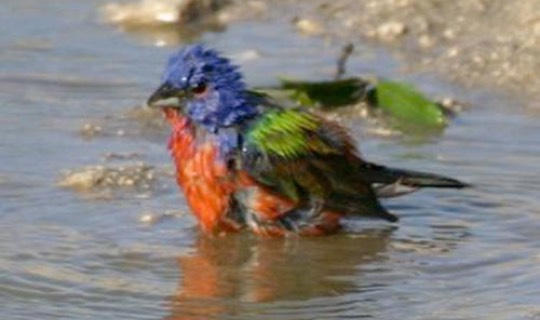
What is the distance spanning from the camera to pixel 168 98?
8.45 meters

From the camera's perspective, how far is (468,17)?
1181 centimetres

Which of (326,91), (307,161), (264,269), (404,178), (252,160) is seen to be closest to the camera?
(264,269)

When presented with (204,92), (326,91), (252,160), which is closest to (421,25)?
(326,91)

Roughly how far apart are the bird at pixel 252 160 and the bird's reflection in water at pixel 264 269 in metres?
0.09

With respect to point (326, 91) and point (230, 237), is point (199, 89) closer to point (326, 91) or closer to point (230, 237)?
point (230, 237)

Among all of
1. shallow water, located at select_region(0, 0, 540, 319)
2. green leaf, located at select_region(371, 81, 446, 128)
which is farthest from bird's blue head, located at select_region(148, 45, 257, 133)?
green leaf, located at select_region(371, 81, 446, 128)

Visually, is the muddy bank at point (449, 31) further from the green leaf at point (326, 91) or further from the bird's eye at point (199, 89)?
the bird's eye at point (199, 89)

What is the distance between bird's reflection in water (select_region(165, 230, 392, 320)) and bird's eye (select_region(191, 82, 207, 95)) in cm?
63

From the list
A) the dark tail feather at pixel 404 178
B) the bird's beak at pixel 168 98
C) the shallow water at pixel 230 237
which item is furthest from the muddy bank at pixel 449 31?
the bird's beak at pixel 168 98

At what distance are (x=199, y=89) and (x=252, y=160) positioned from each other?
0.44m

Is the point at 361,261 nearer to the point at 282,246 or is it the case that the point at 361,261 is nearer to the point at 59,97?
the point at 282,246

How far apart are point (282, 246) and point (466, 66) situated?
10.1 feet

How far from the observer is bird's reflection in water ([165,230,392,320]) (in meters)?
7.32

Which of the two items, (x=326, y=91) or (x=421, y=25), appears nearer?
(x=326, y=91)
